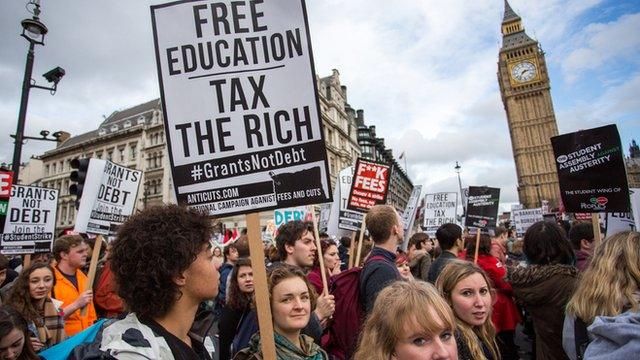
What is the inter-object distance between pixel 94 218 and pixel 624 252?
5.61 metres

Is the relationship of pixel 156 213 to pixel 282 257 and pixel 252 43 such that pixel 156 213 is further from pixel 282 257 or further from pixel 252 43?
pixel 282 257

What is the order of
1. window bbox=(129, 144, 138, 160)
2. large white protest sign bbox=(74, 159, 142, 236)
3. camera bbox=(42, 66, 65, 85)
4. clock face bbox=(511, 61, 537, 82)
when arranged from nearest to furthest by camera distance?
1. large white protest sign bbox=(74, 159, 142, 236)
2. camera bbox=(42, 66, 65, 85)
3. window bbox=(129, 144, 138, 160)
4. clock face bbox=(511, 61, 537, 82)

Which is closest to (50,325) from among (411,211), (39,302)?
(39,302)

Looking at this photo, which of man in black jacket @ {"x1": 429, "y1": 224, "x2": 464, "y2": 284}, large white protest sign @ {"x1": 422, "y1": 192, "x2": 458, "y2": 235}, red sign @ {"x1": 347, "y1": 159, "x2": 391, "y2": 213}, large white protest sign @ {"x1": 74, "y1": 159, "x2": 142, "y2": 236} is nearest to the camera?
man in black jacket @ {"x1": 429, "y1": 224, "x2": 464, "y2": 284}

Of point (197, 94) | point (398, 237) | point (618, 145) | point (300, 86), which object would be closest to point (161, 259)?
point (197, 94)

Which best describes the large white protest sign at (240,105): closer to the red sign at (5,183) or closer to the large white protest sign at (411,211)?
the large white protest sign at (411,211)

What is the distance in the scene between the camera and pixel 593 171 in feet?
16.5

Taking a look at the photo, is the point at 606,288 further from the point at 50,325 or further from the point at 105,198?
the point at 105,198

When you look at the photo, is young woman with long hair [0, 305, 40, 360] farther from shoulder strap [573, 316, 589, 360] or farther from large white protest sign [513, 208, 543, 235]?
large white protest sign [513, 208, 543, 235]

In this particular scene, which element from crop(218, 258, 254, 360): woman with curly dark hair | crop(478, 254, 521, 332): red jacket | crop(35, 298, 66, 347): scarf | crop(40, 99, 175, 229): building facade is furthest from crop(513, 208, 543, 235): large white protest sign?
crop(40, 99, 175, 229): building facade

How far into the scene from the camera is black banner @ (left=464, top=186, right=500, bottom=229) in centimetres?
1015

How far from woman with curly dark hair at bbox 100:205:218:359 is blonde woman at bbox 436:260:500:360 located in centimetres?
185

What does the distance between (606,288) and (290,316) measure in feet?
6.50

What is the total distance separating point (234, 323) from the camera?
339 cm
